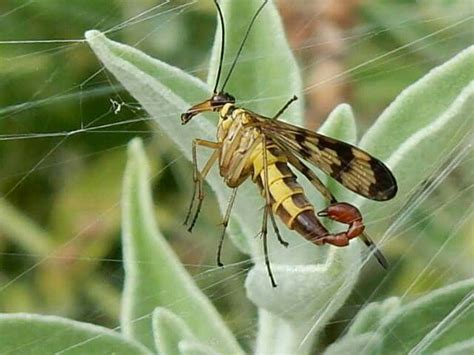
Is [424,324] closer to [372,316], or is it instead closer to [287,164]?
[372,316]

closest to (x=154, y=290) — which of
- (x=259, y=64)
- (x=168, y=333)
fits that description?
(x=168, y=333)

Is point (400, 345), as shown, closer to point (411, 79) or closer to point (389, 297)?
point (389, 297)

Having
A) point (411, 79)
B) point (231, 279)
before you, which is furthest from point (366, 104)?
point (231, 279)

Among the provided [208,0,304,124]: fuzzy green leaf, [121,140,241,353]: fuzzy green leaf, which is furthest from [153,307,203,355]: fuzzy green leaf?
[208,0,304,124]: fuzzy green leaf

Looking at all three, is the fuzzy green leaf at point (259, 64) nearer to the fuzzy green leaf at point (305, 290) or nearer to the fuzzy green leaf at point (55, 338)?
the fuzzy green leaf at point (305, 290)

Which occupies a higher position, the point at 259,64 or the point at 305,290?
the point at 259,64
